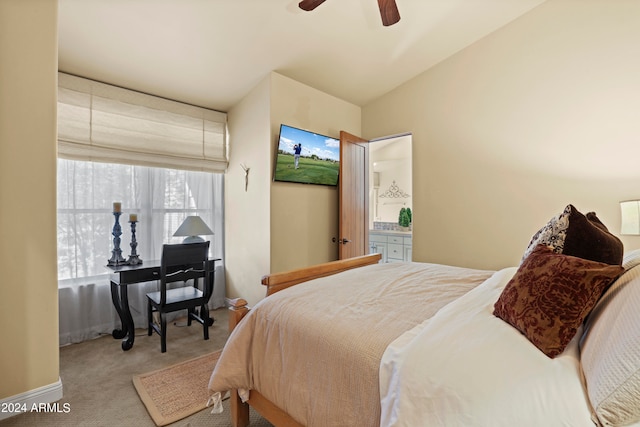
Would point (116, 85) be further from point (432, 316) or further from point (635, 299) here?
point (635, 299)

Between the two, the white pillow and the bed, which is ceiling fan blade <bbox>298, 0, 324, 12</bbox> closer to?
the bed

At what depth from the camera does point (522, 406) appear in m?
0.81

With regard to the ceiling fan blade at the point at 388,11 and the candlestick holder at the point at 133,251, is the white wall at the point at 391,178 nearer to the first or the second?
the ceiling fan blade at the point at 388,11

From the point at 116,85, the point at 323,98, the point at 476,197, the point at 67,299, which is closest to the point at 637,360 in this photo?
the point at 476,197

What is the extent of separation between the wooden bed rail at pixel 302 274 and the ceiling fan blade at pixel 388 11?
1732 millimetres

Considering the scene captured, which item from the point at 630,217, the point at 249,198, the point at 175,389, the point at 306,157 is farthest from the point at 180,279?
the point at 630,217

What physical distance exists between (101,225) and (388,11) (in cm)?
314

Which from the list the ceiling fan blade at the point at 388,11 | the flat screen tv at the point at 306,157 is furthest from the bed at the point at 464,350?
the flat screen tv at the point at 306,157

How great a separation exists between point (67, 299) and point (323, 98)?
328 cm

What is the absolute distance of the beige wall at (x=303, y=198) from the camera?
320 centimetres

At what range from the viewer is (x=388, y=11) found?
203cm

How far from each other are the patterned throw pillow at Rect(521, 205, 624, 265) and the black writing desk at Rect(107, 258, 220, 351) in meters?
2.67

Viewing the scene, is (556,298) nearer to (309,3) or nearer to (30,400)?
(309,3)

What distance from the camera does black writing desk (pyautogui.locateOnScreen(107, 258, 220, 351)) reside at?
2.71 m
